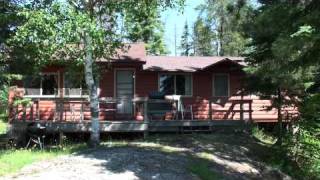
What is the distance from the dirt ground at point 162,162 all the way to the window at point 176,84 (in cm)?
620

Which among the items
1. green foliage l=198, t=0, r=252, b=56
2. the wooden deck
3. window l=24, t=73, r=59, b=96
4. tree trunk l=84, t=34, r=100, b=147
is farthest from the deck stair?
green foliage l=198, t=0, r=252, b=56

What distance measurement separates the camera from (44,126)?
20.1 metres

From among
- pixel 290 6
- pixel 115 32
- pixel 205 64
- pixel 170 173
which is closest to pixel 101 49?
pixel 115 32

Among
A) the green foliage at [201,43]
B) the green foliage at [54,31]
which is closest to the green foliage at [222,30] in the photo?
the green foliage at [201,43]

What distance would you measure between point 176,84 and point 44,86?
5939 millimetres

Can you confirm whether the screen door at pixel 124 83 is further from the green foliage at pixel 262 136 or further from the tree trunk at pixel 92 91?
the tree trunk at pixel 92 91

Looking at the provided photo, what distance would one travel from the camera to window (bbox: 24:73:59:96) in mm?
23922

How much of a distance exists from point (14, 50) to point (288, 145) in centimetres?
976

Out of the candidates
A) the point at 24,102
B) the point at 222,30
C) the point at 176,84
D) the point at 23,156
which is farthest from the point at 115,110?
the point at 222,30

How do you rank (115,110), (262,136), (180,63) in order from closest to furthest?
(262,136), (115,110), (180,63)

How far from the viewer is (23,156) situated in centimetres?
1562

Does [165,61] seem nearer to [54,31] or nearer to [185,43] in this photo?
[54,31]

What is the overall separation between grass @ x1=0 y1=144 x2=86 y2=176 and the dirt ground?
43 centimetres

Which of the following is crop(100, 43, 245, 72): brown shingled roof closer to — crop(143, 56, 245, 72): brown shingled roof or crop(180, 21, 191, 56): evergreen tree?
crop(143, 56, 245, 72): brown shingled roof
